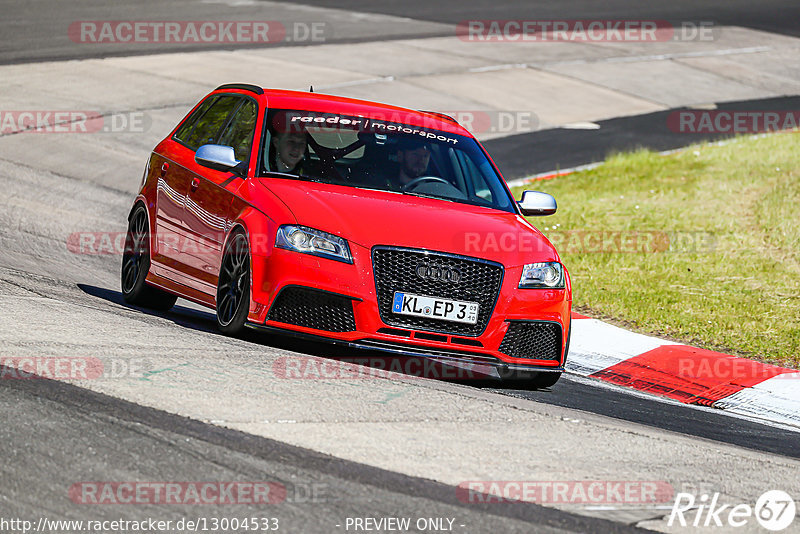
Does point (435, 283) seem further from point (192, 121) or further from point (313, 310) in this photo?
point (192, 121)

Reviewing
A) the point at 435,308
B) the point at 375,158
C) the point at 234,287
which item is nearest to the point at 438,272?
the point at 435,308

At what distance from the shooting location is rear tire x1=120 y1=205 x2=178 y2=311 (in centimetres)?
906

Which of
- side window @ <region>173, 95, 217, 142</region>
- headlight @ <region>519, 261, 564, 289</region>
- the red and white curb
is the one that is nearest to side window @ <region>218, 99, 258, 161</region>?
side window @ <region>173, 95, 217, 142</region>

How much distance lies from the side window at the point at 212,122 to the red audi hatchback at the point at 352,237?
12mm

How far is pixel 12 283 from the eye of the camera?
8.41m

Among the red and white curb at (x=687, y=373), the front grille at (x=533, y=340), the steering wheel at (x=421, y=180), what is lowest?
the red and white curb at (x=687, y=373)

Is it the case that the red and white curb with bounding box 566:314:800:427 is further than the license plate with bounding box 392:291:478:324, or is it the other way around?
the red and white curb with bounding box 566:314:800:427

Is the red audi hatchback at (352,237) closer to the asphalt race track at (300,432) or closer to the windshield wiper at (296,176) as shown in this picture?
the windshield wiper at (296,176)

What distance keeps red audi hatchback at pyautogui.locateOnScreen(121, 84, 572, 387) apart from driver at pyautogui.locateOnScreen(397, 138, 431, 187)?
0.04 ft

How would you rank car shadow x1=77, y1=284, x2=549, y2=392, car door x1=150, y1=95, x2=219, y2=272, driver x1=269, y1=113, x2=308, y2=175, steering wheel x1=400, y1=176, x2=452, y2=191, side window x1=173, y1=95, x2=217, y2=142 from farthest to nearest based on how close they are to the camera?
1. side window x1=173, y1=95, x2=217, y2=142
2. car door x1=150, y1=95, x2=219, y2=272
3. steering wheel x1=400, y1=176, x2=452, y2=191
4. driver x1=269, y1=113, x2=308, y2=175
5. car shadow x1=77, y1=284, x2=549, y2=392

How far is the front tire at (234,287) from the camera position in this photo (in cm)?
744

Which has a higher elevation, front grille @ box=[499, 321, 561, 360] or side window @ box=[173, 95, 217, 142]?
side window @ box=[173, 95, 217, 142]

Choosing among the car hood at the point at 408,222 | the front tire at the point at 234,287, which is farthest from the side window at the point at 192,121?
the front tire at the point at 234,287

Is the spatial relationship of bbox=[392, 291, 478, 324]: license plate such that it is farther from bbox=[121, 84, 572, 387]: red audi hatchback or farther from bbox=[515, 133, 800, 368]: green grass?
bbox=[515, 133, 800, 368]: green grass
